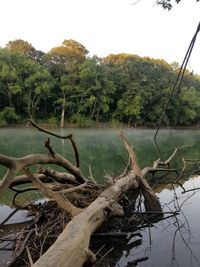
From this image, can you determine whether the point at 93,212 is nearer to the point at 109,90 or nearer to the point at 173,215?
the point at 173,215

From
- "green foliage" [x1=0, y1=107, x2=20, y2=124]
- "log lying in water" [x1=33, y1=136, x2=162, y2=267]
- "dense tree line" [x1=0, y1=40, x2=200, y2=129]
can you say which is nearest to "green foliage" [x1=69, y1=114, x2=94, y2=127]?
"dense tree line" [x1=0, y1=40, x2=200, y2=129]

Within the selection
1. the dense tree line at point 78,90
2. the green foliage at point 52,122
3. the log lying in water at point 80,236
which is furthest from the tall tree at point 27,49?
the log lying in water at point 80,236

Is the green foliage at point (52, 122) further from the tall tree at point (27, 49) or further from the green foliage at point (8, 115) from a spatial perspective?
the tall tree at point (27, 49)

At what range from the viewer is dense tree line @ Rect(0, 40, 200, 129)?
150 feet

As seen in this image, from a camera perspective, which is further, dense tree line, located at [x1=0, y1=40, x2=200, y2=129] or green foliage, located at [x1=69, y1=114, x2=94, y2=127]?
green foliage, located at [x1=69, y1=114, x2=94, y2=127]

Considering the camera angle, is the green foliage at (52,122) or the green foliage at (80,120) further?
the green foliage at (80,120)

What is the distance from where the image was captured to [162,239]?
698 cm

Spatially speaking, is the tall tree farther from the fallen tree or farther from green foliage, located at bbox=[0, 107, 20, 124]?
the fallen tree

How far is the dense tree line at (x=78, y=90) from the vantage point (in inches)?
1799

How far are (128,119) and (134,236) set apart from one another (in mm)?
45270

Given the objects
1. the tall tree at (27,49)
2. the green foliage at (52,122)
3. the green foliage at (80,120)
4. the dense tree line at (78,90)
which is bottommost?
the green foliage at (52,122)

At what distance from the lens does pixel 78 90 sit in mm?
48094

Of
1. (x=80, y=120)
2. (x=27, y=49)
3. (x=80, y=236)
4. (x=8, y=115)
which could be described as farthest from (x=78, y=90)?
(x=80, y=236)

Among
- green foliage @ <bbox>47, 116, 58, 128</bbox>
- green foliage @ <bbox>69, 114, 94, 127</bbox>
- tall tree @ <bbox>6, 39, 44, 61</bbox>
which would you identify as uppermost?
tall tree @ <bbox>6, 39, 44, 61</bbox>
